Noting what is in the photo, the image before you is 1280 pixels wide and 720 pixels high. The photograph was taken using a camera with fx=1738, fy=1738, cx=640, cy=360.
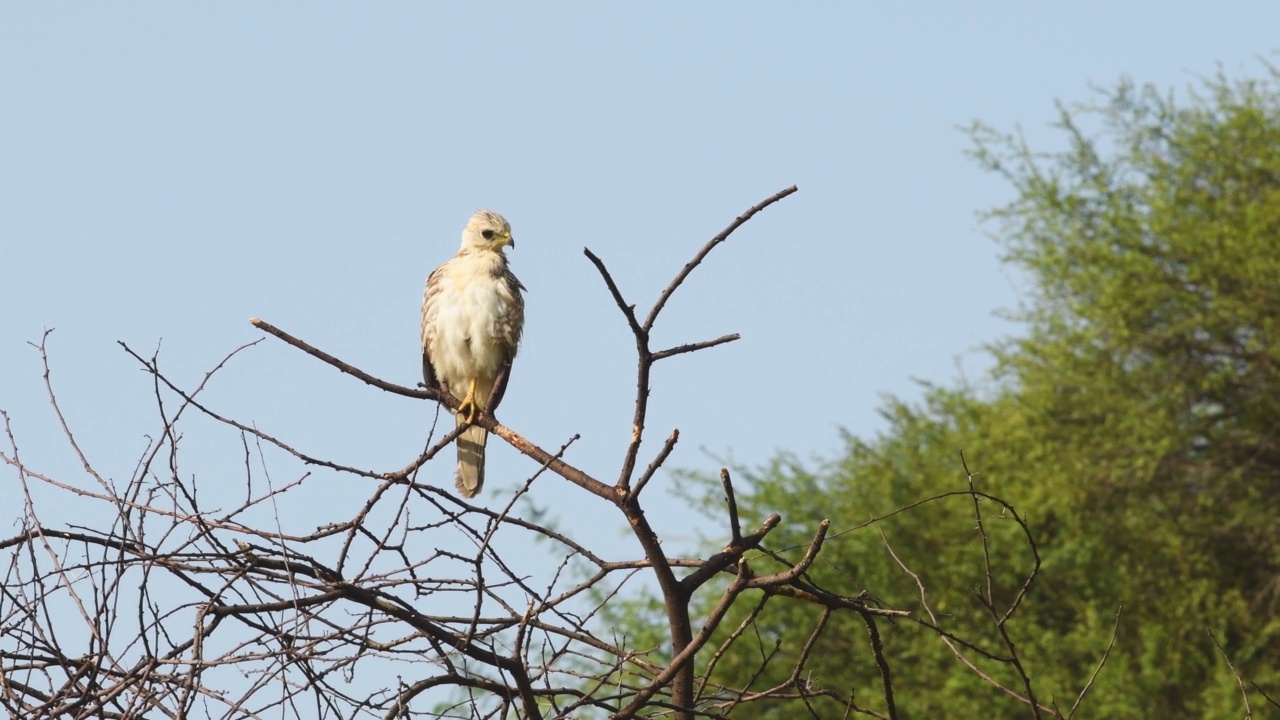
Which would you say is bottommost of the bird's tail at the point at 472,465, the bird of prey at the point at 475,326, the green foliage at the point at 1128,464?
the bird's tail at the point at 472,465

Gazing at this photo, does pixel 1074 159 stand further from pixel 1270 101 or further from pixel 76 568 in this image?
pixel 76 568

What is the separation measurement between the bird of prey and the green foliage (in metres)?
11.2

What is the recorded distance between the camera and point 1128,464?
60.8ft

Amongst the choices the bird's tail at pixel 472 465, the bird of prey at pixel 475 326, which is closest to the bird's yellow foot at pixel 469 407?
the bird of prey at pixel 475 326

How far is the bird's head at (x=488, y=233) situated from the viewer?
685cm

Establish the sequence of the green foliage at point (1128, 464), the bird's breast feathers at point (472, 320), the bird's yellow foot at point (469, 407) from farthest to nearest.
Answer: the green foliage at point (1128, 464), the bird's breast feathers at point (472, 320), the bird's yellow foot at point (469, 407)

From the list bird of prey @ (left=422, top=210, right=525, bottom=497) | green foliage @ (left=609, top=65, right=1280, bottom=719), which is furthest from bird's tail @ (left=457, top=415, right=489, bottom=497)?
green foliage @ (left=609, top=65, right=1280, bottom=719)

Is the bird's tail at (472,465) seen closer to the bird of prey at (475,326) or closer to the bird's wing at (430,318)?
the bird of prey at (475,326)

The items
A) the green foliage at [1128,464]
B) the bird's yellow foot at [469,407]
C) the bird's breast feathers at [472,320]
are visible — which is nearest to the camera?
the bird's yellow foot at [469,407]

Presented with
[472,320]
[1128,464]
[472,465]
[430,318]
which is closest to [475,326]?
[472,320]

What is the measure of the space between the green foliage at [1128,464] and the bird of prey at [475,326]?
1121 cm

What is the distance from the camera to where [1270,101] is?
66.3 ft

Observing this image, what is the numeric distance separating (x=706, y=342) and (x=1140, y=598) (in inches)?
645

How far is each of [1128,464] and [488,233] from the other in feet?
43.1
